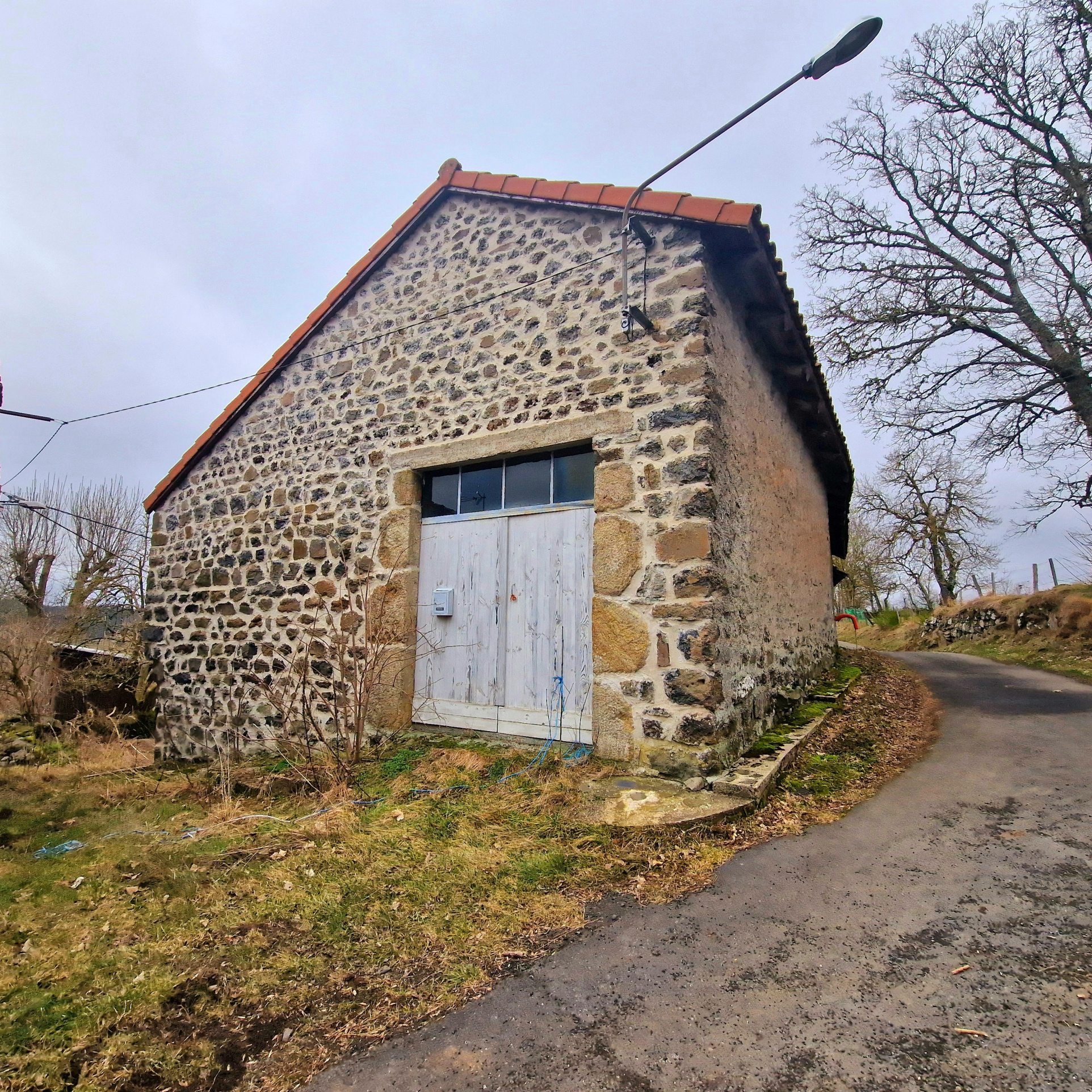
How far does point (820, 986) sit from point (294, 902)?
228cm

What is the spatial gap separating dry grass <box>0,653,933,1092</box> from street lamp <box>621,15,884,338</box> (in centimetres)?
350

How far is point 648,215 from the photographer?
5008 millimetres

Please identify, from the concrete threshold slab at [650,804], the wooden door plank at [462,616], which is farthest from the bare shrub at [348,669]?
the concrete threshold slab at [650,804]

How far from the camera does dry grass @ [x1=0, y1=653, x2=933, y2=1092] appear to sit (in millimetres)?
2057

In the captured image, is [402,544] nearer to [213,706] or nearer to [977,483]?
[213,706]

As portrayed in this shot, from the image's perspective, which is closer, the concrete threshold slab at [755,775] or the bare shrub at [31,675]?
the concrete threshold slab at [755,775]

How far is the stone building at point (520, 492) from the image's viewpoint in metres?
4.68

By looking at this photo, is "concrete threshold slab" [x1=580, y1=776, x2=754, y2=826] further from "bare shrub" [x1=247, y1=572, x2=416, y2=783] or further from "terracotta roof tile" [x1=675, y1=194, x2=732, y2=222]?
"terracotta roof tile" [x1=675, y1=194, x2=732, y2=222]

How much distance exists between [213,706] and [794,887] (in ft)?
21.5

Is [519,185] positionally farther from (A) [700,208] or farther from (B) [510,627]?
(B) [510,627]

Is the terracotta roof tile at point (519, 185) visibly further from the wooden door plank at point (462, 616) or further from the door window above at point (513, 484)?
the wooden door plank at point (462, 616)

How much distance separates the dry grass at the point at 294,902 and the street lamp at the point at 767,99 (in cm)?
350

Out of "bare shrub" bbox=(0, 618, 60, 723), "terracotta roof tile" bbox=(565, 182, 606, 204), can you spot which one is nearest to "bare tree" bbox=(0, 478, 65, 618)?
"bare shrub" bbox=(0, 618, 60, 723)

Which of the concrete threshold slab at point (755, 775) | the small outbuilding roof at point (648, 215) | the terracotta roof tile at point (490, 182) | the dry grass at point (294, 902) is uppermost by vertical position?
the terracotta roof tile at point (490, 182)
